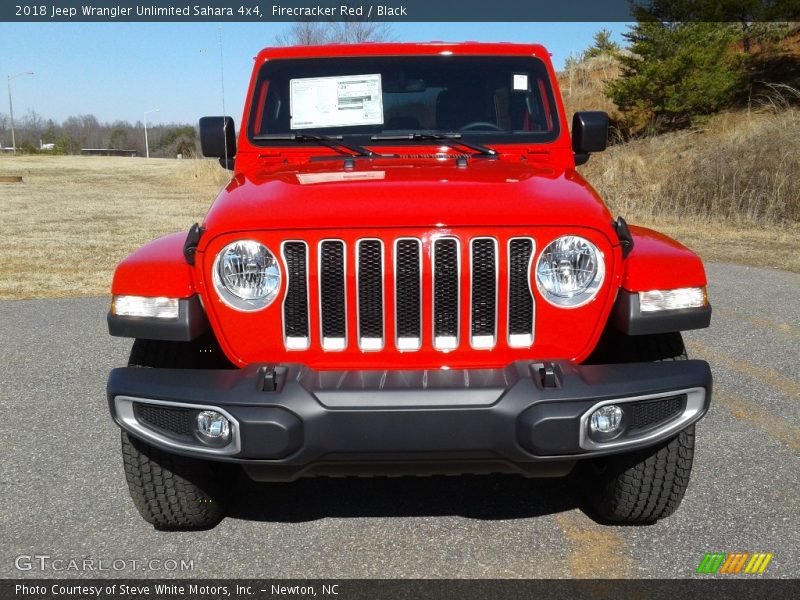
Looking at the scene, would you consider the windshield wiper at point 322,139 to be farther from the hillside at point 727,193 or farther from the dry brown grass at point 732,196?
the dry brown grass at point 732,196

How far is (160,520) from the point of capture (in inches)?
124

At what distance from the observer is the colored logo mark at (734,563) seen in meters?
2.90

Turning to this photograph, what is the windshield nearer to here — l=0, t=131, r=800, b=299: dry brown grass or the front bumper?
the front bumper

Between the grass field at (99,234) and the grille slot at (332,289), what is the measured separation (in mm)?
6436

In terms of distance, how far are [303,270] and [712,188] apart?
521 inches

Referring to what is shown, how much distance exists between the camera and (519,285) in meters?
2.71

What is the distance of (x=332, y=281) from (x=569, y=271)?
2.52 feet

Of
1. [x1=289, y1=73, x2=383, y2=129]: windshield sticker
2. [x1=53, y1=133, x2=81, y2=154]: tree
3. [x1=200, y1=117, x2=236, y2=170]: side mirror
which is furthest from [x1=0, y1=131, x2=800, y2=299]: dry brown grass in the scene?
[x1=53, y1=133, x2=81, y2=154]: tree

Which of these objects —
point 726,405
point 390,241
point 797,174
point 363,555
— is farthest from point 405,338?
point 797,174

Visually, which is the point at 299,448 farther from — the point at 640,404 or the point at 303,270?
the point at 640,404

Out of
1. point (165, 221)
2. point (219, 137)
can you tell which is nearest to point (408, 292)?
point (219, 137)

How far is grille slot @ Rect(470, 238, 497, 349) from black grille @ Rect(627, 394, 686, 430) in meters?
0.51

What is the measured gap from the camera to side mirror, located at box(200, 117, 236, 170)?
13.9 ft

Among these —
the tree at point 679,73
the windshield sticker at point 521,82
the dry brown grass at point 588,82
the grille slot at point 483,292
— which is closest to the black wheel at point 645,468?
the grille slot at point 483,292
